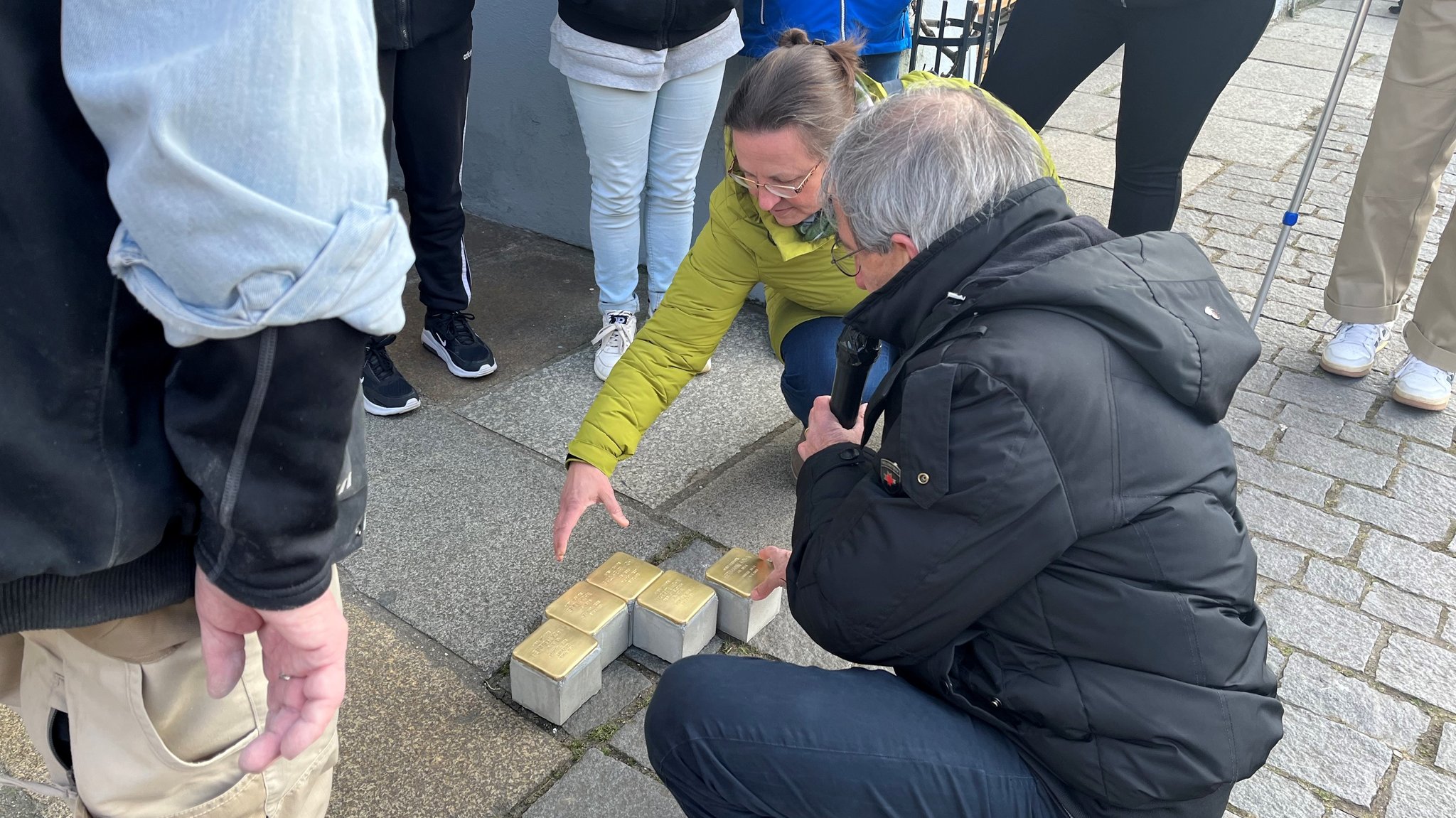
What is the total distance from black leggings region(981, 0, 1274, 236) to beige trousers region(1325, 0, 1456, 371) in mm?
733

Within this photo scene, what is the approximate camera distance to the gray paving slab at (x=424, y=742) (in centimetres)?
212

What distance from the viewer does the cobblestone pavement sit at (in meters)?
2.24

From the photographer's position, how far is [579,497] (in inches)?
89.0

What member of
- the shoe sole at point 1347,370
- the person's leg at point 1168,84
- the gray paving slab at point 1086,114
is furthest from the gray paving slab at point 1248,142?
the person's leg at point 1168,84

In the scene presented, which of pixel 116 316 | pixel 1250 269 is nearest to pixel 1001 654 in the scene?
pixel 116 316

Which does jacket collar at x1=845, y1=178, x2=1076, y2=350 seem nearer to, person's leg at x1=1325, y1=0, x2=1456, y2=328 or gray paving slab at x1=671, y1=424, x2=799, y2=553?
gray paving slab at x1=671, y1=424, x2=799, y2=553

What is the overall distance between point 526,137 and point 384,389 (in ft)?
5.28

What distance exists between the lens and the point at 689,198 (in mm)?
3729

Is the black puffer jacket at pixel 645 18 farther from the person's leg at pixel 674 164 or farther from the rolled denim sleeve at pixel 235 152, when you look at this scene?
the rolled denim sleeve at pixel 235 152

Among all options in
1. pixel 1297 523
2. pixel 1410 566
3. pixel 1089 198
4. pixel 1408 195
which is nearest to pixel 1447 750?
pixel 1410 566

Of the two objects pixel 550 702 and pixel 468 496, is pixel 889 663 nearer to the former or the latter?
pixel 550 702

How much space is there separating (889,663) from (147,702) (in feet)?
3.40

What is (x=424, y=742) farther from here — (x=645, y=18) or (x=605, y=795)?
(x=645, y=18)

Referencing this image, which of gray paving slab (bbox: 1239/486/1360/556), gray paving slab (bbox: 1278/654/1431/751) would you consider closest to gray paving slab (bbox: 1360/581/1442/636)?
gray paving slab (bbox: 1239/486/1360/556)
